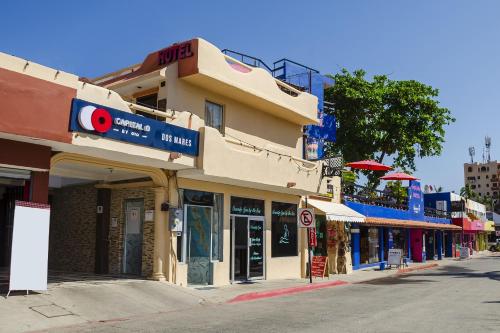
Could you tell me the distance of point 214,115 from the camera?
18.9 m

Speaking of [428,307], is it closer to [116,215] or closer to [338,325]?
[338,325]

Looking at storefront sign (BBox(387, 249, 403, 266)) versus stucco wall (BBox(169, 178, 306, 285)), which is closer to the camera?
stucco wall (BBox(169, 178, 306, 285))

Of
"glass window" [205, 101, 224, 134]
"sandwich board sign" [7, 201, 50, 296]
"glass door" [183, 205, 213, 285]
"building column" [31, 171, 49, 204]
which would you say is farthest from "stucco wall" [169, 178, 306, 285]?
"sandwich board sign" [7, 201, 50, 296]

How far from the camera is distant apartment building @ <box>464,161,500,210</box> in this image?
170m

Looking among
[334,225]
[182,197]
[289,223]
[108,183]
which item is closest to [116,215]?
[108,183]

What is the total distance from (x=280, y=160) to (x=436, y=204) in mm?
40780

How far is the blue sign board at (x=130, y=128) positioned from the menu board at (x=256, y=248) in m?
5.55

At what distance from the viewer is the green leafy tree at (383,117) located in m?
43.2

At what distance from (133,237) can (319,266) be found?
915 cm

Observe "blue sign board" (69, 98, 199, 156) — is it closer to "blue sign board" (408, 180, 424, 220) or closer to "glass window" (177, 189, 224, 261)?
"glass window" (177, 189, 224, 261)

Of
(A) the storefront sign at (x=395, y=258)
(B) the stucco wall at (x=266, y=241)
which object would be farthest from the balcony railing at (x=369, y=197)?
(B) the stucco wall at (x=266, y=241)

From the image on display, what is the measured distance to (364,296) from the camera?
51.6ft

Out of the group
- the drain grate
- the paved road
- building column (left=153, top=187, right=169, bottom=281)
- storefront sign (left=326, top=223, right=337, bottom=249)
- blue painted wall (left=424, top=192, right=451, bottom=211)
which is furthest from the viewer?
blue painted wall (left=424, top=192, right=451, bottom=211)

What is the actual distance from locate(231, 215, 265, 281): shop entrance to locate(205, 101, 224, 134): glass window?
3.57m
